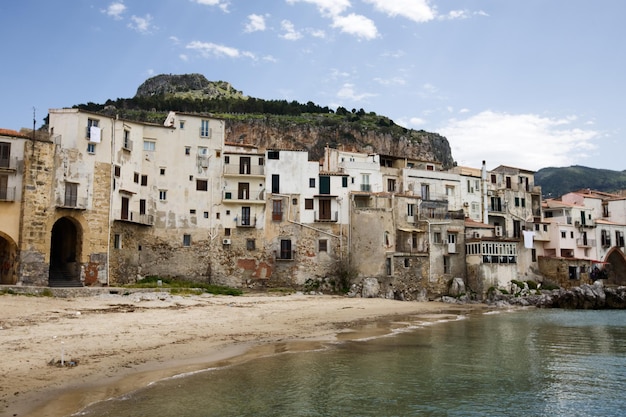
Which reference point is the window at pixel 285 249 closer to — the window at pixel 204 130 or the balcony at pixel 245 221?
the balcony at pixel 245 221

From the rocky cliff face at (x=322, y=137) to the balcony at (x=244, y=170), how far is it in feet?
208

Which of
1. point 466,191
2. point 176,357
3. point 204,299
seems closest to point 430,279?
point 466,191

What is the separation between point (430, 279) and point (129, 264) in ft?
93.1

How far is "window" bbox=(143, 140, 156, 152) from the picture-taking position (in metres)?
47.7

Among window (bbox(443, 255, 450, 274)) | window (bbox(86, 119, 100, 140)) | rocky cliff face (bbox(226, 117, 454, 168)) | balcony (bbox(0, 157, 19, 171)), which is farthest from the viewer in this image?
rocky cliff face (bbox(226, 117, 454, 168))

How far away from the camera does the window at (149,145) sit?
4769 centimetres

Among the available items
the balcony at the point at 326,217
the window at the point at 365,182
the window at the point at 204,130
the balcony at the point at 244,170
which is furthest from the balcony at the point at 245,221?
the window at the point at 365,182

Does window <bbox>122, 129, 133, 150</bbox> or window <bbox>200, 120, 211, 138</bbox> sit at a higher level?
window <bbox>200, 120, 211, 138</bbox>

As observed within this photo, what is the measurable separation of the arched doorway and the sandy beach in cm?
782

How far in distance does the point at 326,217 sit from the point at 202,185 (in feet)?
39.7

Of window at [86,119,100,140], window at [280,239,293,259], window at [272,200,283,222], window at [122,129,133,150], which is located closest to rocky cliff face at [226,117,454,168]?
window at [272,200,283,222]

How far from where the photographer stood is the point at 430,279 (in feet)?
173

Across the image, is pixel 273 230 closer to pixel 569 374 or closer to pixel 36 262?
pixel 36 262

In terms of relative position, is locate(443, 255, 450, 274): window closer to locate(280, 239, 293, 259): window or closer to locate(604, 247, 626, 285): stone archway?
locate(280, 239, 293, 259): window
